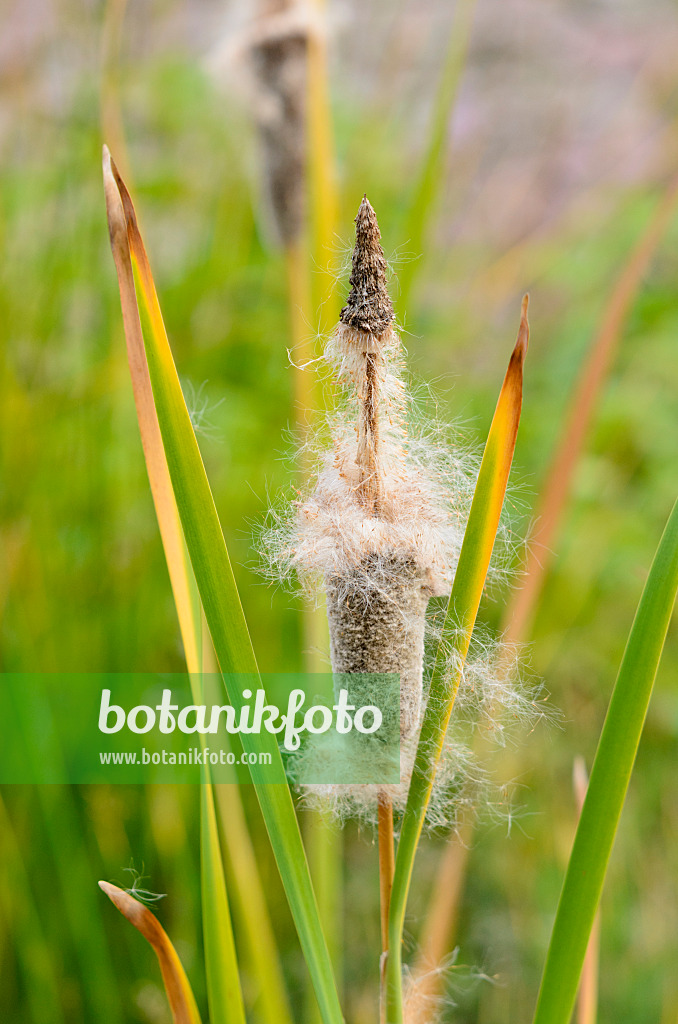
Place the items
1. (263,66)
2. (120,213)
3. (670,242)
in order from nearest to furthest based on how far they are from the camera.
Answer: (120,213), (263,66), (670,242)

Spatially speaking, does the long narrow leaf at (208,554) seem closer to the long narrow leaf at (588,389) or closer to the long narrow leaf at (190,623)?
the long narrow leaf at (190,623)

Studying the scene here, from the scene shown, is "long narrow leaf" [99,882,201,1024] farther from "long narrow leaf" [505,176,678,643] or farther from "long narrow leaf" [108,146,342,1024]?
"long narrow leaf" [505,176,678,643]

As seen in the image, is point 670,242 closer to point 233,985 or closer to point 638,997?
point 638,997

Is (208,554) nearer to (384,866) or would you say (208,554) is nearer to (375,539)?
(375,539)

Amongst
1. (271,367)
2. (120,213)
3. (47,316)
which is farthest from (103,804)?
(271,367)

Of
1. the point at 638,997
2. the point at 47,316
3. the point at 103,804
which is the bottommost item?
the point at 638,997

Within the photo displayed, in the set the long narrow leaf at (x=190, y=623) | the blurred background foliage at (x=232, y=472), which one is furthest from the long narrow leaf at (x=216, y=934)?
the blurred background foliage at (x=232, y=472)
